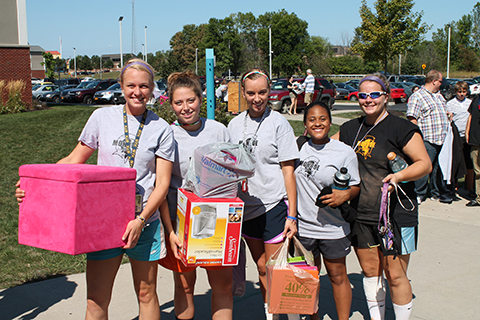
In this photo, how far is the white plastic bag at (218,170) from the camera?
2.60 meters

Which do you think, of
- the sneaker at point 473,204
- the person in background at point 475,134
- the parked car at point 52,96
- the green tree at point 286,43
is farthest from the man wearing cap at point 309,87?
the green tree at point 286,43

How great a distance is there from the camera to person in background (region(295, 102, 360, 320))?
3.06 m

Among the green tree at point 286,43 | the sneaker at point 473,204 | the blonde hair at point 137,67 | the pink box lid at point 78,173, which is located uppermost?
the green tree at point 286,43

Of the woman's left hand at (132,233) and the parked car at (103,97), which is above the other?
the parked car at (103,97)

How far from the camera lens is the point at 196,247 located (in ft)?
8.53

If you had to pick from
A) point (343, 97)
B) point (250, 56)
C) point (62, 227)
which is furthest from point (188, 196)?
point (250, 56)

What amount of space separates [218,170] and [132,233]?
625 mm

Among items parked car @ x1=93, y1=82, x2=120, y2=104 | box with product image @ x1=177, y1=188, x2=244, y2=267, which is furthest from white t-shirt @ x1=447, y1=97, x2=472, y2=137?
parked car @ x1=93, y1=82, x2=120, y2=104

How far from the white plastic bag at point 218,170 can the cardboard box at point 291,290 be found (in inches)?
24.0

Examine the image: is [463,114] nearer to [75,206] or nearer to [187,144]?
[187,144]

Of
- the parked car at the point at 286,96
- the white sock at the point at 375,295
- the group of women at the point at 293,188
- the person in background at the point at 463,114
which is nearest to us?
the group of women at the point at 293,188

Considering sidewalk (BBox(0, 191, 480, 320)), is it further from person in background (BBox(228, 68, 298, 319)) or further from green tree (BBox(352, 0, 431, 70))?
green tree (BBox(352, 0, 431, 70))

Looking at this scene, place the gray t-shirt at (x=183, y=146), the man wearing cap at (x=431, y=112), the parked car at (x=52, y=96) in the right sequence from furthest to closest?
the parked car at (x=52, y=96), the man wearing cap at (x=431, y=112), the gray t-shirt at (x=183, y=146)

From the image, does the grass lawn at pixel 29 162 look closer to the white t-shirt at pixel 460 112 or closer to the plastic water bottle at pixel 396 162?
the plastic water bottle at pixel 396 162
